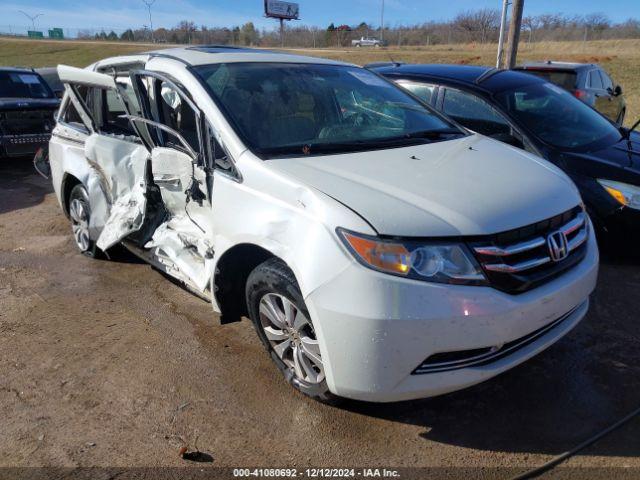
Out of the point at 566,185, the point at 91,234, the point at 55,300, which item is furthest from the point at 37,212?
the point at 566,185

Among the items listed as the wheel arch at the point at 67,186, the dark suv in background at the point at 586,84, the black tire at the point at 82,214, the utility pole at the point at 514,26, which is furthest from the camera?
the utility pole at the point at 514,26

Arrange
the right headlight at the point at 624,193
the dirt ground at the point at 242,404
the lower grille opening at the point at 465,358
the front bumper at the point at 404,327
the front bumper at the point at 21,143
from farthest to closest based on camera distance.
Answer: the front bumper at the point at 21,143 < the right headlight at the point at 624,193 < the dirt ground at the point at 242,404 < the lower grille opening at the point at 465,358 < the front bumper at the point at 404,327

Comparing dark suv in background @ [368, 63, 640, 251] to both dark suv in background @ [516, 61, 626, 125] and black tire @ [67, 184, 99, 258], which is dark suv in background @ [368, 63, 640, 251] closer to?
black tire @ [67, 184, 99, 258]

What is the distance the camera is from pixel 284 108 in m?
3.35

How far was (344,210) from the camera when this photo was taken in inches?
93.3

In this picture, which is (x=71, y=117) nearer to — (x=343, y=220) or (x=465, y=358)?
(x=343, y=220)

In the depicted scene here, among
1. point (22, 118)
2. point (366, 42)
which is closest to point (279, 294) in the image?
point (22, 118)

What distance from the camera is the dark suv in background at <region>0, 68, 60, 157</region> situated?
27.0 feet

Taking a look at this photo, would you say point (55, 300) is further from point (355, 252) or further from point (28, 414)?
point (355, 252)

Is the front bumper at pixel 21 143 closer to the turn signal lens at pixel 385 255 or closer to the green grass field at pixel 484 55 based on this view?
the green grass field at pixel 484 55

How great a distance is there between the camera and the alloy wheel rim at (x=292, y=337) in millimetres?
2664

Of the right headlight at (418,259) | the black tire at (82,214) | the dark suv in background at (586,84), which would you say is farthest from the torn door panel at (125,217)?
the dark suv in background at (586,84)

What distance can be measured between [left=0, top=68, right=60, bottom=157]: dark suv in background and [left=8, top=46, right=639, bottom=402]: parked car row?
4.36m

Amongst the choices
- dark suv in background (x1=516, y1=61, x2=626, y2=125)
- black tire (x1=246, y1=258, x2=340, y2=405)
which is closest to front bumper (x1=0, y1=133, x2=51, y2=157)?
black tire (x1=246, y1=258, x2=340, y2=405)
